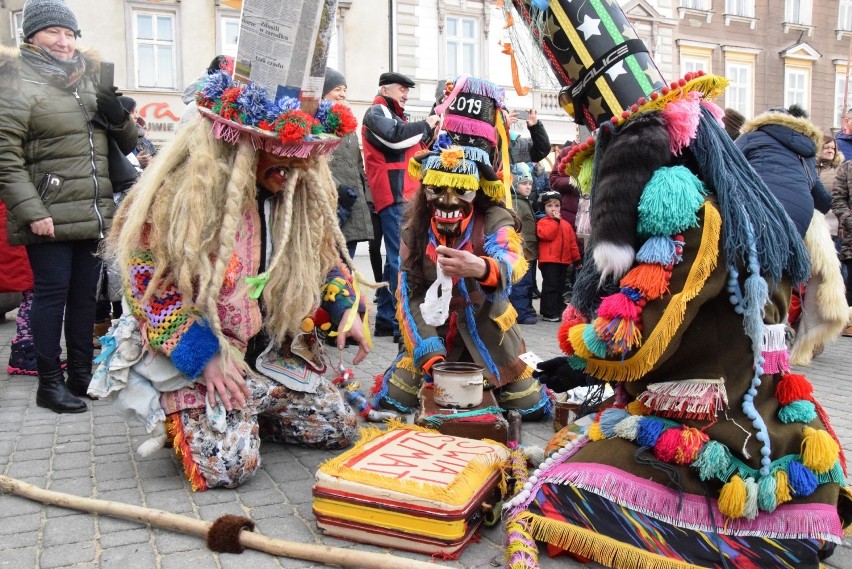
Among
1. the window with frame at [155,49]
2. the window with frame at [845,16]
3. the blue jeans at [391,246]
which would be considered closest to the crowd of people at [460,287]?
the blue jeans at [391,246]

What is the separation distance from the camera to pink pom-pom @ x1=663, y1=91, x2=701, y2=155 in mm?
2371

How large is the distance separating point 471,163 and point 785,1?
87.6 feet

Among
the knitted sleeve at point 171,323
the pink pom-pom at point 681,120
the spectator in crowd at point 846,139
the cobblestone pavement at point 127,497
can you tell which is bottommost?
the cobblestone pavement at point 127,497

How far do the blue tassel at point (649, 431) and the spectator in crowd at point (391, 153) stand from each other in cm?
368

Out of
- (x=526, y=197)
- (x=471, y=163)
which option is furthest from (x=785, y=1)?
(x=471, y=163)

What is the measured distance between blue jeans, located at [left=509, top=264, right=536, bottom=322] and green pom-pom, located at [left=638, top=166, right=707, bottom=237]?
5.00 metres

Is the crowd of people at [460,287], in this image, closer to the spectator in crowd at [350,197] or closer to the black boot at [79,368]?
the black boot at [79,368]

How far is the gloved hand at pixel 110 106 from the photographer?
4297 millimetres

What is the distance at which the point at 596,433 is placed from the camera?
2.66 m

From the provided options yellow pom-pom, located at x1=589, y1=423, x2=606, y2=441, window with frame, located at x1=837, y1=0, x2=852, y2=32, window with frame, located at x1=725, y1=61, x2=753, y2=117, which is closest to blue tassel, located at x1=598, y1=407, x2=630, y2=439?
yellow pom-pom, located at x1=589, y1=423, x2=606, y2=441

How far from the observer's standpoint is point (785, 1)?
84.9ft

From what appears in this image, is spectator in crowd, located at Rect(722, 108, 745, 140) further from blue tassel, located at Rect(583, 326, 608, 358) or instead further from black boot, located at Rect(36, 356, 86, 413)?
black boot, located at Rect(36, 356, 86, 413)

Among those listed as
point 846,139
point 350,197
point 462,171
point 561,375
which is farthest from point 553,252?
point 561,375

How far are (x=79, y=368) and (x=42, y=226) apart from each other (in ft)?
3.14
